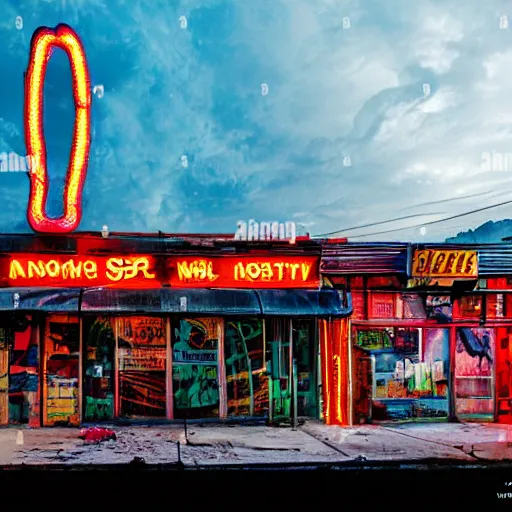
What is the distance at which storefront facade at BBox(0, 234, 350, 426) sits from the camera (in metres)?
13.8

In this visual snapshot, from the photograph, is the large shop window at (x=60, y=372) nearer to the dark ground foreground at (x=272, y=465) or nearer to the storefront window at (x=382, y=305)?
the dark ground foreground at (x=272, y=465)

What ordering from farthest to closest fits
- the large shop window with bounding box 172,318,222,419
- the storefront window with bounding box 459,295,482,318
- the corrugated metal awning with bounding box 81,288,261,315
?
1. the storefront window with bounding box 459,295,482,318
2. the large shop window with bounding box 172,318,222,419
3. the corrugated metal awning with bounding box 81,288,261,315

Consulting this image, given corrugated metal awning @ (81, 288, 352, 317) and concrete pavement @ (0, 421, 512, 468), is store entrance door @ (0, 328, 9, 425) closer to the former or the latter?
concrete pavement @ (0, 421, 512, 468)

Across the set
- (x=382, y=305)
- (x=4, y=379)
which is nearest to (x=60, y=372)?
(x=4, y=379)

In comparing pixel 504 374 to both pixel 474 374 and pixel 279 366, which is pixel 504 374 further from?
pixel 279 366

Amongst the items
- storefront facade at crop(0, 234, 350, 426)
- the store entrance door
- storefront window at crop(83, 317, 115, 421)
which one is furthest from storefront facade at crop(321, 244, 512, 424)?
the store entrance door

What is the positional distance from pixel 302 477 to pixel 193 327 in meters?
5.15

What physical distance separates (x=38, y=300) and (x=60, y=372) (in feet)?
5.53

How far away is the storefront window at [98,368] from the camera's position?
14.0 metres

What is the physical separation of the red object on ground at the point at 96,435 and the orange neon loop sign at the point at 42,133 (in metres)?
4.02

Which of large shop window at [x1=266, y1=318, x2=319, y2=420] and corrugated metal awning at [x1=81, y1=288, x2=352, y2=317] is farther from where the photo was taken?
large shop window at [x1=266, y1=318, x2=319, y2=420]

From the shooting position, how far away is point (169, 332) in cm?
1431

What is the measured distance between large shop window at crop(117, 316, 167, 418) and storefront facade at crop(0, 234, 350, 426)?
2 cm

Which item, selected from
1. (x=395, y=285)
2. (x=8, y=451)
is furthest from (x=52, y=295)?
(x=395, y=285)
